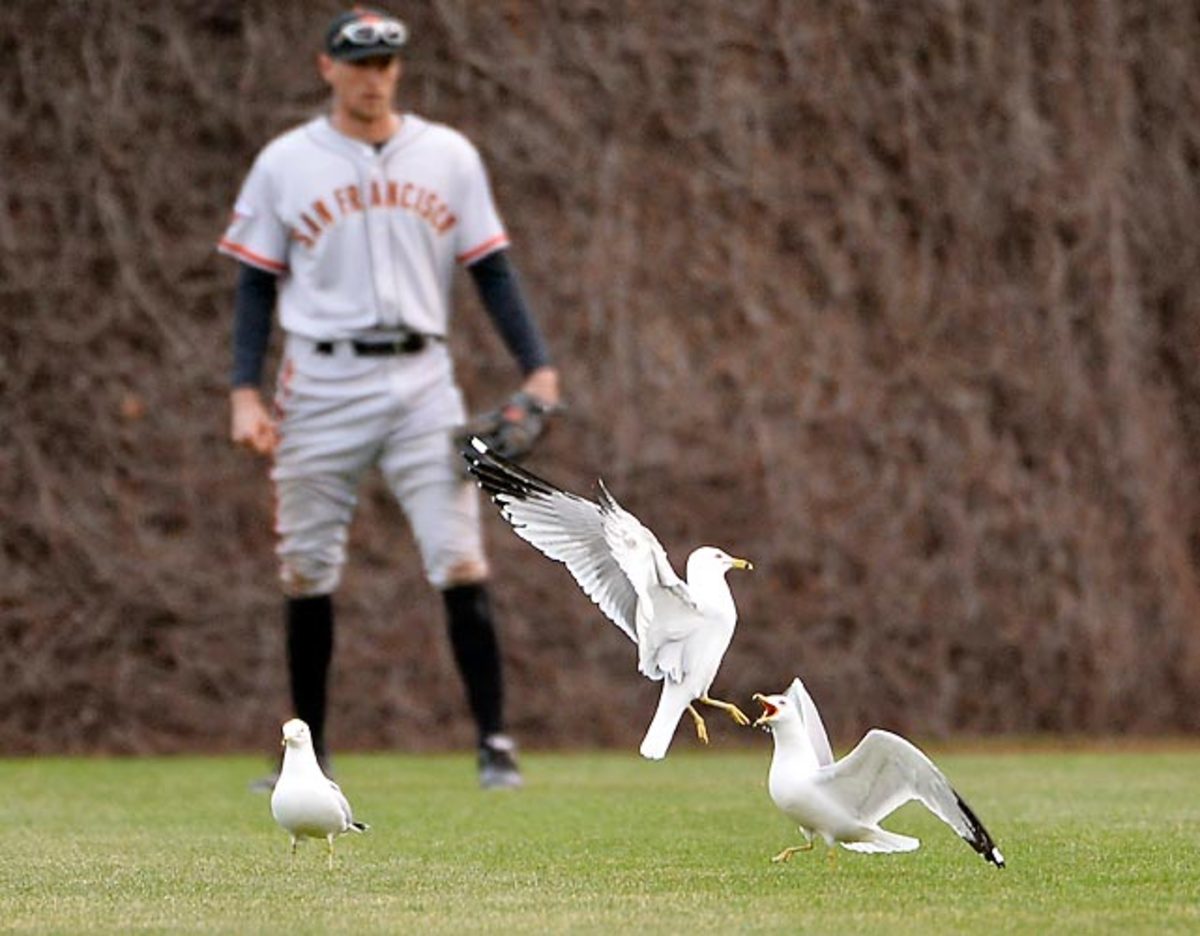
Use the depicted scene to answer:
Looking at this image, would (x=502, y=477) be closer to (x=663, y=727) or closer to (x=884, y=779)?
(x=663, y=727)

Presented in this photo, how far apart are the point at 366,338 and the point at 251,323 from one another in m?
0.38

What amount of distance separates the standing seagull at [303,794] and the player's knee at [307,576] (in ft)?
9.62

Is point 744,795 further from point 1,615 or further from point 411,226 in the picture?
point 1,615

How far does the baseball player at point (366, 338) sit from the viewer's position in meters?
8.37

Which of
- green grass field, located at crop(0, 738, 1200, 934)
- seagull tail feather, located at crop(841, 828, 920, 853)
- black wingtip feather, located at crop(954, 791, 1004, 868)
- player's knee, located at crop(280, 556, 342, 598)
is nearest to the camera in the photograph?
green grass field, located at crop(0, 738, 1200, 934)

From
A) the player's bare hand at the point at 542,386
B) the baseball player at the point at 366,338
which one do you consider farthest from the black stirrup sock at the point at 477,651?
the player's bare hand at the point at 542,386

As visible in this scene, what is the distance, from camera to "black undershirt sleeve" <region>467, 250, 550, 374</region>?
8461 millimetres

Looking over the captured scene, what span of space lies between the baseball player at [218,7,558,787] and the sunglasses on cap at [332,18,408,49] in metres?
0.01

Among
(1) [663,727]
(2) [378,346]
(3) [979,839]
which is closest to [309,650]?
(2) [378,346]

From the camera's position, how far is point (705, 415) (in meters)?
10.7

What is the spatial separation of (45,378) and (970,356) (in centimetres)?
365

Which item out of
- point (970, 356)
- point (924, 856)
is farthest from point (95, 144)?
point (924, 856)

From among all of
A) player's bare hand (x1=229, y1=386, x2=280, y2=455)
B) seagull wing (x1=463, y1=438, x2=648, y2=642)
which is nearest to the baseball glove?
player's bare hand (x1=229, y1=386, x2=280, y2=455)

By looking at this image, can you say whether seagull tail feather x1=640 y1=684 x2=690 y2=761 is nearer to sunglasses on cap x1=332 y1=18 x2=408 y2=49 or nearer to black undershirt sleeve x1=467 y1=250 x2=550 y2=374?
black undershirt sleeve x1=467 y1=250 x2=550 y2=374
